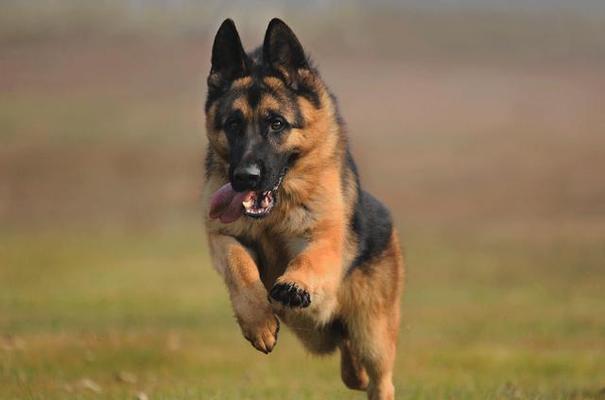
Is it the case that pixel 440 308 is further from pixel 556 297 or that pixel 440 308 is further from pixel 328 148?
pixel 328 148

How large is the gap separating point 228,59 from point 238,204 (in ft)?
3.94

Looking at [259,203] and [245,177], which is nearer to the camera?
[245,177]

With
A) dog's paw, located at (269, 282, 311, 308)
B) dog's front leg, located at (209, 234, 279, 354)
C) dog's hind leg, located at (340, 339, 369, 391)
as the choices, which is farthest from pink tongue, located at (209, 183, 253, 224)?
dog's hind leg, located at (340, 339, 369, 391)

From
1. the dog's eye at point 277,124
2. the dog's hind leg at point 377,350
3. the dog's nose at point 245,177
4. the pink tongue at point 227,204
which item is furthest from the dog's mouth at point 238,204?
the dog's hind leg at point 377,350

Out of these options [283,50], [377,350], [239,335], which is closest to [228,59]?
[283,50]

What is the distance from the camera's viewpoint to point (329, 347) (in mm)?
10102

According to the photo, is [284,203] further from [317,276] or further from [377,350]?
[377,350]

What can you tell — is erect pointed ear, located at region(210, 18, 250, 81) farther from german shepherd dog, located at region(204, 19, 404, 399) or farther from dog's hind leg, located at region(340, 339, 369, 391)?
dog's hind leg, located at region(340, 339, 369, 391)

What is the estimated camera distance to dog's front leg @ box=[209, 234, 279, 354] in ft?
27.0

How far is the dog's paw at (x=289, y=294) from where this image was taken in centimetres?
806

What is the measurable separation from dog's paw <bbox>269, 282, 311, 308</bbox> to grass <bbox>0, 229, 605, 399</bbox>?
2.65 m

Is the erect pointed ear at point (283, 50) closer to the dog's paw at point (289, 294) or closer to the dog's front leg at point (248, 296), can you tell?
the dog's front leg at point (248, 296)

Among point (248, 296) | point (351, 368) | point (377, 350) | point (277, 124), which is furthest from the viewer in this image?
point (351, 368)

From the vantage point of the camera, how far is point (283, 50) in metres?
9.17
